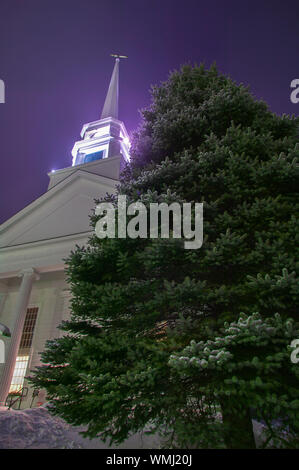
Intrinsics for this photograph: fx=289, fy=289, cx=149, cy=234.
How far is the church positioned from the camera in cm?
1249

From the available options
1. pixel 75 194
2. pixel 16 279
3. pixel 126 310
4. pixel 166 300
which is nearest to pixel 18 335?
pixel 16 279

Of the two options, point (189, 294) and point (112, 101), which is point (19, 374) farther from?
point (112, 101)

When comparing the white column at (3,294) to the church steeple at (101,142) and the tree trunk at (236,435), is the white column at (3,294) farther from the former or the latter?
the tree trunk at (236,435)


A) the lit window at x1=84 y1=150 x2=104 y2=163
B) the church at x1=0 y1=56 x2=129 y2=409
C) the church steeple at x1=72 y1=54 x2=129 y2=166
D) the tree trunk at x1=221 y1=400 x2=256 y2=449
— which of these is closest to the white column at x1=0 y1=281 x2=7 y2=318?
the church at x1=0 y1=56 x2=129 y2=409

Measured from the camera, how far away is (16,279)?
1523cm

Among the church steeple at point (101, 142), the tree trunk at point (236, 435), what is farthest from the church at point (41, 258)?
the tree trunk at point (236, 435)

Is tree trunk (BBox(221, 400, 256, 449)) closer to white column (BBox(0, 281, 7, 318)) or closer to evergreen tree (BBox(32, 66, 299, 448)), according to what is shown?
evergreen tree (BBox(32, 66, 299, 448))

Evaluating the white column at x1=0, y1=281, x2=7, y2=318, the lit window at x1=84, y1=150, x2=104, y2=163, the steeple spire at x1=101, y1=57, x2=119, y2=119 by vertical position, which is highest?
the steeple spire at x1=101, y1=57, x2=119, y2=119

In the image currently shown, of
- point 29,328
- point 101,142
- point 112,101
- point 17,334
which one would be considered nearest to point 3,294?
point 29,328

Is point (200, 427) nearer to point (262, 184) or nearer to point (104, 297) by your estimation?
point (104, 297)

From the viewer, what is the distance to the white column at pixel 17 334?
10.2 meters

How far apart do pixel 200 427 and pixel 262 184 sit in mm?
3331

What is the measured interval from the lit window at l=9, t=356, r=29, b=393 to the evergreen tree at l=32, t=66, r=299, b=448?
10317mm
